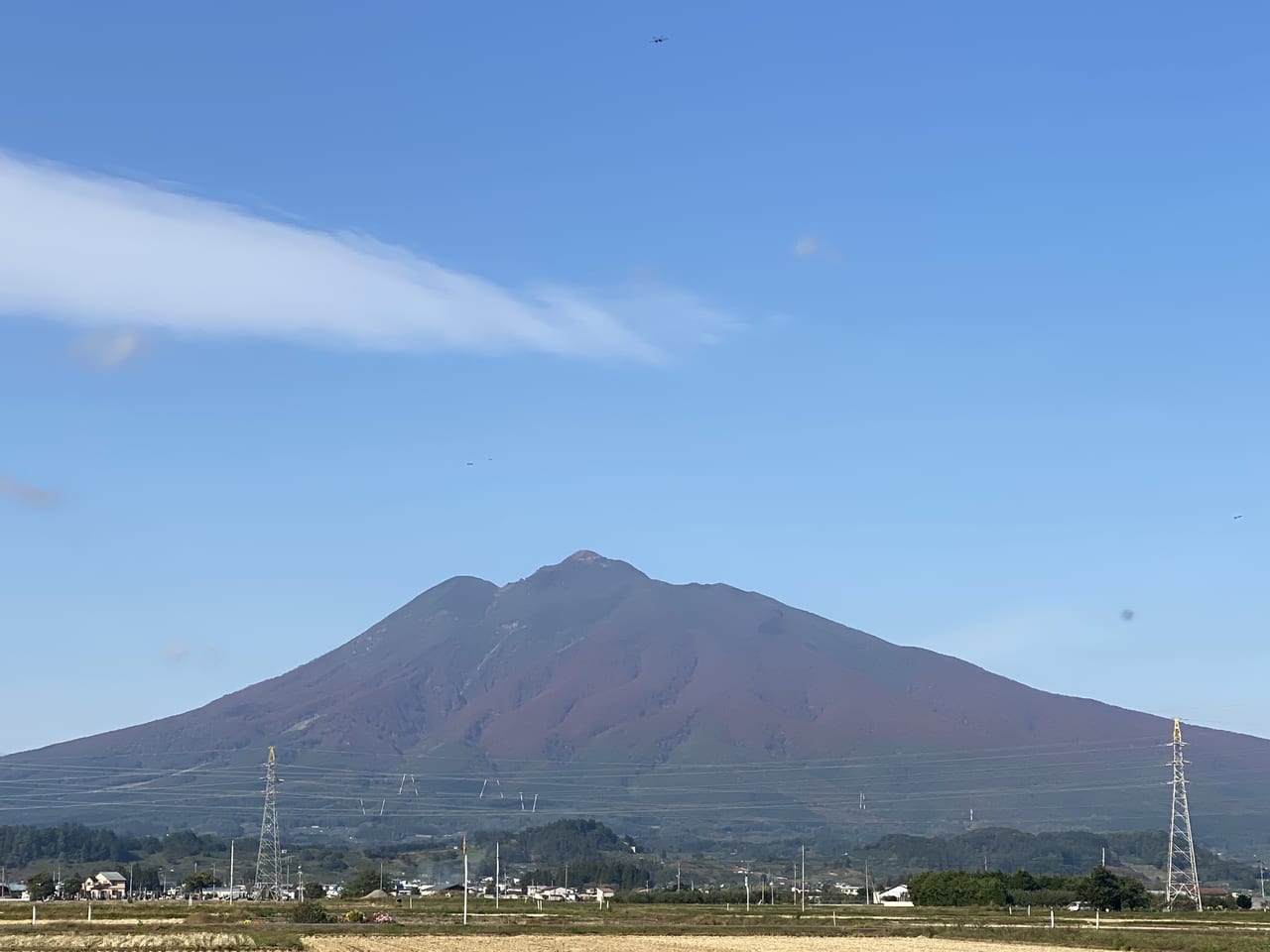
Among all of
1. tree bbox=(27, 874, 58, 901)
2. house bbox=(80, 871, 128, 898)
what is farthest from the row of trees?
house bbox=(80, 871, 128, 898)

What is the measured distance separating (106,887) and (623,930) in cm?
9922

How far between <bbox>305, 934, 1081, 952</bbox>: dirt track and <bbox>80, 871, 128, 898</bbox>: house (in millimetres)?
89003

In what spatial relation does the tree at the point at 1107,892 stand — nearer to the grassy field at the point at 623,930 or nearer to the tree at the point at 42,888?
the grassy field at the point at 623,930

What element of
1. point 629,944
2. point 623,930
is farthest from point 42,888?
point 629,944

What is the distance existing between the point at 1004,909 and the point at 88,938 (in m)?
55.8

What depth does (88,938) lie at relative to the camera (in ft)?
198

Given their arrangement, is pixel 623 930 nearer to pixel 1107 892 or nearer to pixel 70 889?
pixel 1107 892

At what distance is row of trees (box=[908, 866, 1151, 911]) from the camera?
98.0 meters

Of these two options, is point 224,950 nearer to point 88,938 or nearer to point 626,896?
point 88,938

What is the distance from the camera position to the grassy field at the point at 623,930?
191 ft

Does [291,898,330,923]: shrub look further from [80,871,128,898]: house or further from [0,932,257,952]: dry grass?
[80,871,128,898]: house

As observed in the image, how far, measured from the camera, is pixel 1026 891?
107 metres

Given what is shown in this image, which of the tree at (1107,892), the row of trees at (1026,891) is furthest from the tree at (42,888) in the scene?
the tree at (1107,892)

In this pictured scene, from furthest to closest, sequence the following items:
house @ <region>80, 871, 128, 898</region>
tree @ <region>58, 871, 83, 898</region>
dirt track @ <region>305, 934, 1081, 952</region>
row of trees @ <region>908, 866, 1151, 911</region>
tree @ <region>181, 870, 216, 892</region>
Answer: house @ <region>80, 871, 128, 898</region> < tree @ <region>58, 871, 83, 898</region> < tree @ <region>181, 870, 216, 892</region> < row of trees @ <region>908, 866, 1151, 911</region> < dirt track @ <region>305, 934, 1081, 952</region>
